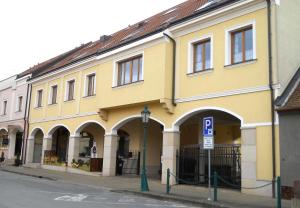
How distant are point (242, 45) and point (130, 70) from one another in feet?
22.5

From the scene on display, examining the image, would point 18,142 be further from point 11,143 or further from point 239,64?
point 239,64

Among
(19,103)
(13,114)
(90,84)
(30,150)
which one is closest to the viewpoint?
(90,84)

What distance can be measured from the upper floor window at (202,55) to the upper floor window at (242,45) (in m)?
1.27

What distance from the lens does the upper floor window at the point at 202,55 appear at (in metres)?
17.7

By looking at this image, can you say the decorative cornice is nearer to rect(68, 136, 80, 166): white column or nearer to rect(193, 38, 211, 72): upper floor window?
rect(193, 38, 211, 72): upper floor window

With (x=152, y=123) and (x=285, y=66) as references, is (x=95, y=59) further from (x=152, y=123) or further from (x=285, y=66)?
(x=285, y=66)

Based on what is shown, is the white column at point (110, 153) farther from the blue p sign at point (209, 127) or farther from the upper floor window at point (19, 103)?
the upper floor window at point (19, 103)

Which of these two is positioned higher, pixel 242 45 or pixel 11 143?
pixel 242 45

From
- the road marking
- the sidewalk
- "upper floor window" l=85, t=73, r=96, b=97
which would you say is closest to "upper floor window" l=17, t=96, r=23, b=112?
"upper floor window" l=85, t=73, r=96, b=97

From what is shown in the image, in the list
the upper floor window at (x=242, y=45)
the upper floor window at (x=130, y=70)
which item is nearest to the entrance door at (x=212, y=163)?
the upper floor window at (x=242, y=45)

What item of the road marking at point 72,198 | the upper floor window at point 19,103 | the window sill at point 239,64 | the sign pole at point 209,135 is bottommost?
the road marking at point 72,198

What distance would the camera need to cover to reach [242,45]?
1636cm

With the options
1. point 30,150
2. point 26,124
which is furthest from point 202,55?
point 26,124

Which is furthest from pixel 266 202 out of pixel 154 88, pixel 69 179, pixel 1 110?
pixel 1 110
